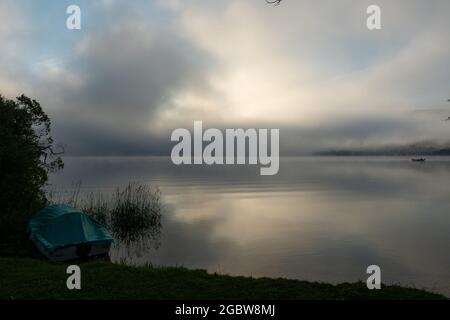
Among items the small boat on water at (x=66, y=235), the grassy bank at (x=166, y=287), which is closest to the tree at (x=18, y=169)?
the small boat on water at (x=66, y=235)

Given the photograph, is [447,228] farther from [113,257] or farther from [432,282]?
[113,257]

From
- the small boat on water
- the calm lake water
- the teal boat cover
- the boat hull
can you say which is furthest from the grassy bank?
the calm lake water

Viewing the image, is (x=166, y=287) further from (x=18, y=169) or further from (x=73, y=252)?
(x=18, y=169)

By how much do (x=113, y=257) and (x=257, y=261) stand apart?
30.5 ft

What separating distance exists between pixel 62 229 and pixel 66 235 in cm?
44

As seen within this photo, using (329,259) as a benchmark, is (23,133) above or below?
above

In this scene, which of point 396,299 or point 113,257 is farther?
point 113,257

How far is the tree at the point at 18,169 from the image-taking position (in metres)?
22.5

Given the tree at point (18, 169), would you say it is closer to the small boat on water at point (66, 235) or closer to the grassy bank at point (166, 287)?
the small boat on water at point (66, 235)

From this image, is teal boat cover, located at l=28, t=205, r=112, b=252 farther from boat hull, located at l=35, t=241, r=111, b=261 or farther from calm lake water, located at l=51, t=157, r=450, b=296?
calm lake water, located at l=51, t=157, r=450, b=296

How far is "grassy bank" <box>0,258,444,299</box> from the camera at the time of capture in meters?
10.0

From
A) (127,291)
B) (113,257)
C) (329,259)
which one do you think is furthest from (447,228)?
(127,291)
